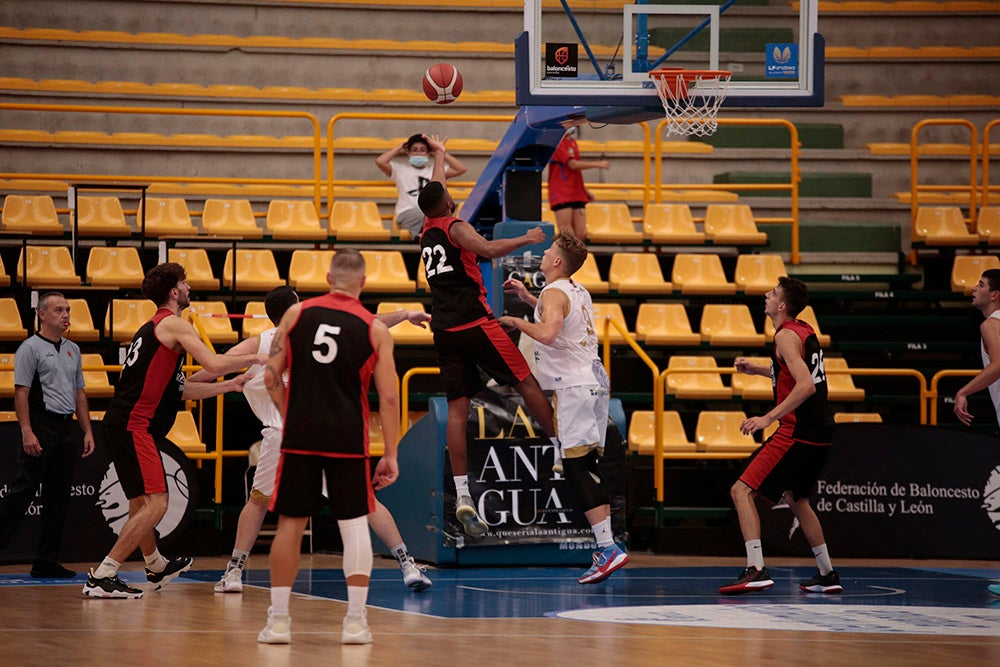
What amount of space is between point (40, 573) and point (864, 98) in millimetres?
13467

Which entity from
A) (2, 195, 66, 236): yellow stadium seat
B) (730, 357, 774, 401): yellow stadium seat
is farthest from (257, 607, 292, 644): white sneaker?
(2, 195, 66, 236): yellow stadium seat

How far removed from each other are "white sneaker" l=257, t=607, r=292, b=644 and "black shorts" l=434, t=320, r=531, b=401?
350cm

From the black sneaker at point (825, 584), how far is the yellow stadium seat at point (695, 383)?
436 centimetres

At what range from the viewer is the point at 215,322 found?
1434cm

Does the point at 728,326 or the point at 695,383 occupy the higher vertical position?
the point at 728,326

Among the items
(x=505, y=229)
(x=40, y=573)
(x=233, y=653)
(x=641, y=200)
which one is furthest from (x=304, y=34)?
(x=233, y=653)

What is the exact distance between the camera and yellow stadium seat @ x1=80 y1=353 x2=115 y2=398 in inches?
531

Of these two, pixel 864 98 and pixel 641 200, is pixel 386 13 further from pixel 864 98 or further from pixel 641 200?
pixel 864 98

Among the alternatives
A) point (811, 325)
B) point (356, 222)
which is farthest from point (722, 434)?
point (356, 222)

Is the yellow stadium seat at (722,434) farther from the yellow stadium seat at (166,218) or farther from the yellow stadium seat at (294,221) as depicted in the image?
the yellow stadium seat at (166,218)

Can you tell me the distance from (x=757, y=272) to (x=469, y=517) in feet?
21.6

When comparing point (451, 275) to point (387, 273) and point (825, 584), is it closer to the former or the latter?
point (825, 584)

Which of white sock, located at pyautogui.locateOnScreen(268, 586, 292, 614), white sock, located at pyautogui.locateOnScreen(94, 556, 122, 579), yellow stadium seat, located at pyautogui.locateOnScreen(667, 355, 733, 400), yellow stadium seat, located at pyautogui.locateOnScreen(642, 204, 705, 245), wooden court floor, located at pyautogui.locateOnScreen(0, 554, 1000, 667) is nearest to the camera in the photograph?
wooden court floor, located at pyautogui.locateOnScreen(0, 554, 1000, 667)

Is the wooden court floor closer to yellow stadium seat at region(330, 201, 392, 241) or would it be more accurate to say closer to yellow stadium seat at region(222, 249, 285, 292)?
yellow stadium seat at region(222, 249, 285, 292)
